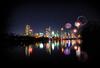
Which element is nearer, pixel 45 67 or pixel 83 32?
pixel 45 67

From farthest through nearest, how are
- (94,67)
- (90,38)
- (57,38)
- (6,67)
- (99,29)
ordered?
(57,38)
(90,38)
(99,29)
(6,67)
(94,67)

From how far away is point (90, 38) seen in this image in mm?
28094

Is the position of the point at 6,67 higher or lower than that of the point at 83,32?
lower

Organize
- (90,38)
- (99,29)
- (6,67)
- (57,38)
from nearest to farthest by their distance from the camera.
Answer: (6,67) < (99,29) < (90,38) < (57,38)

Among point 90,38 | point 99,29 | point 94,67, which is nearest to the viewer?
point 94,67

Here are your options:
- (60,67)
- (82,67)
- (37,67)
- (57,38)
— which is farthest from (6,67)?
(57,38)

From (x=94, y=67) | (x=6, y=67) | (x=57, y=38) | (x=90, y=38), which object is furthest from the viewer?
(x=57, y=38)

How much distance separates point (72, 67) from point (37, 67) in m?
1.68

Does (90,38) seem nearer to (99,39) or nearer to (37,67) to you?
(99,39)

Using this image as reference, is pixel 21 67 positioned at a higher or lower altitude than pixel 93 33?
lower

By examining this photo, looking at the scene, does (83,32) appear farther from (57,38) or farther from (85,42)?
(57,38)

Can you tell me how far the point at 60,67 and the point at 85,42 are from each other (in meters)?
19.0

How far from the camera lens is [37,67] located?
10.3 m

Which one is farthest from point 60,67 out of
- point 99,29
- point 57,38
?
point 57,38
